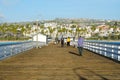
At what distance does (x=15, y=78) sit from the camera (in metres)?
12.6

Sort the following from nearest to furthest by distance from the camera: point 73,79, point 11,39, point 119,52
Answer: point 73,79 < point 119,52 < point 11,39

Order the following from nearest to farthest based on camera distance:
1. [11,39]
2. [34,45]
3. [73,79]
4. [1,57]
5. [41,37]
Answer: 1. [73,79]
2. [1,57]
3. [34,45]
4. [41,37]
5. [11,39]

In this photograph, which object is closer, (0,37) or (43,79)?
(43,79)

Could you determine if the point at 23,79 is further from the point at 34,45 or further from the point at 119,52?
the point at 34,45

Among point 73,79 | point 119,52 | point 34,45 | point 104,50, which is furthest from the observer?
point 34,45

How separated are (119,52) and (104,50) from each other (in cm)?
659

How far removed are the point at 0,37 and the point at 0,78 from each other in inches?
6436

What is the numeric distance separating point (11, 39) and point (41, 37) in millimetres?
77737

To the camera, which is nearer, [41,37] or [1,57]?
[1,57]

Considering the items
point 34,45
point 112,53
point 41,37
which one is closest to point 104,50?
point 112,53

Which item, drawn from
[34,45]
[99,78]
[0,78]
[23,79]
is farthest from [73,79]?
[34,45]

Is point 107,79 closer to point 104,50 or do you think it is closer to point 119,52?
point 119,52

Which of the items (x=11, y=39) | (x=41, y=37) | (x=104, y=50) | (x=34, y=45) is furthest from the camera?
(x=11, y=39)

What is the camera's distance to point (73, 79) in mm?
12234
